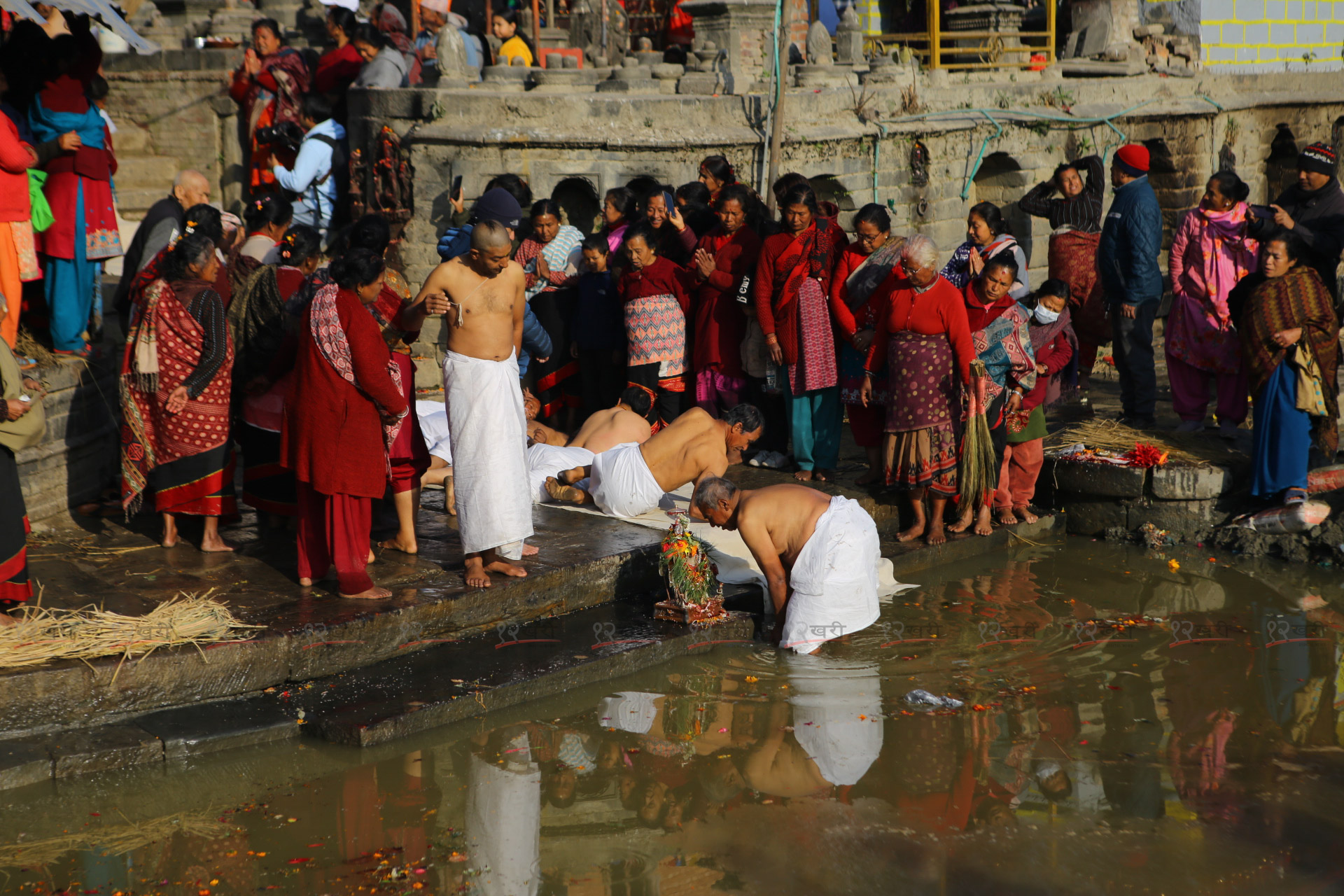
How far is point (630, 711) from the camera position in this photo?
514 cm

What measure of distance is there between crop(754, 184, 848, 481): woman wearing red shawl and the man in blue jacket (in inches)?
80.3

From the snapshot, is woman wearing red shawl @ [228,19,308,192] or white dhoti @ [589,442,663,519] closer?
white dhoti @ [589,442,663,519]

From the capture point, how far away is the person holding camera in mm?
10539

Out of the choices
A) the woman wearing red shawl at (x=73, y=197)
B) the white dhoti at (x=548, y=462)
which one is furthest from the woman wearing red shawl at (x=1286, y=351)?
the woman wearing red shawl at (x=73, y=197)

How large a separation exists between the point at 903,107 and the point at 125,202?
734 cm

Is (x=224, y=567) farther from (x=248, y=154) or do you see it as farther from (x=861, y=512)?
(x=248, y=154)

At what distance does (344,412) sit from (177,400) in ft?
3.33

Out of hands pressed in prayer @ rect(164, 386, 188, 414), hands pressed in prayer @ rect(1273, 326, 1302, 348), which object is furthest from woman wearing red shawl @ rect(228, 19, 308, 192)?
hands pressed in prayer @ rect(1273, 326, 1302, 348)

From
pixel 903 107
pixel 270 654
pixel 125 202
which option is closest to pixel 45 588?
pixel 270 654

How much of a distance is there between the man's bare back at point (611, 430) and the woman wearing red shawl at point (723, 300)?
0.57m

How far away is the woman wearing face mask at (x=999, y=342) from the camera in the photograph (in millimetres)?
6879

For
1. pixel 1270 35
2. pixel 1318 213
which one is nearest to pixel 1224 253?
pixel 1318 213

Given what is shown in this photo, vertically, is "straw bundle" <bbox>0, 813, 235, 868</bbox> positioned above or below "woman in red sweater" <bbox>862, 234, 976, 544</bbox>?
below

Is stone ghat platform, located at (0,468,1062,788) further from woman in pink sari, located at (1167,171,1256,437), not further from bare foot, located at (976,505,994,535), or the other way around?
woman in pink sari, located at (1167,171,1256,437)
